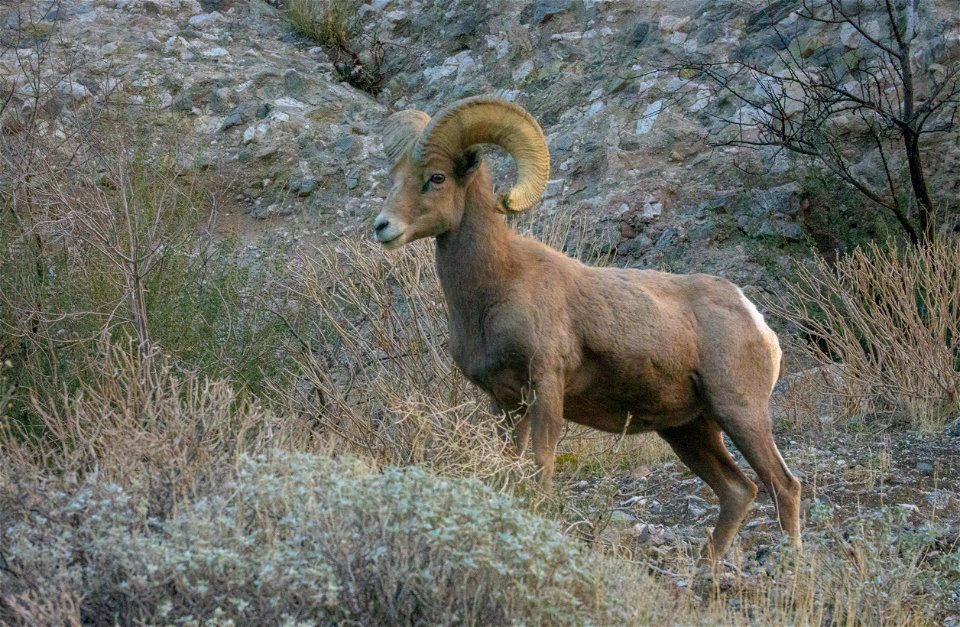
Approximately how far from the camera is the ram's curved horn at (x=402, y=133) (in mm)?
6469

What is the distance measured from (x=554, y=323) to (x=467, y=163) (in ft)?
3.31

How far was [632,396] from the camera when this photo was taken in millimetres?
6469

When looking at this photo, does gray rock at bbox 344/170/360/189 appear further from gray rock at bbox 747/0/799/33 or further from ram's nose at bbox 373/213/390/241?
ram's nose at bbox 373/213/390/241

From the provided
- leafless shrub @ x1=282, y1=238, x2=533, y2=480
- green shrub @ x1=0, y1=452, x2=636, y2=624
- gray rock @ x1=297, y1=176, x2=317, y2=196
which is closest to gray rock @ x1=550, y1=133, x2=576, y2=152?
gray rock @ x1=297, y1=176, x2=317, y2=196

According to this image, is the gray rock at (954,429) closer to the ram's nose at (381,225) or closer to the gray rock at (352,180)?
the ram's nose at (381,225)

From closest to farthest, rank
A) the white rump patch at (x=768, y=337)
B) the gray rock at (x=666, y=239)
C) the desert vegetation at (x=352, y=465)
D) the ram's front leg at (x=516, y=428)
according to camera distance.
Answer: the desert vegetation at (x=352, y=465)
the ram's front leg at (x=516, y=428)
the white rump patch at (x=768, y=337)
the gray rock at (x=666, y=239)

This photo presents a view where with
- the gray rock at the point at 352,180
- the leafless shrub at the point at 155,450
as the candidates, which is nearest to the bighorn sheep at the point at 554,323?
the leafless shrub at the point at 155,450

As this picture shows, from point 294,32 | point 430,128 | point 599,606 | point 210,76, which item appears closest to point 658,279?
point 430,128

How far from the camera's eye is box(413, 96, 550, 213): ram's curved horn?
619 cm

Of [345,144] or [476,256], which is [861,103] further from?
[476,256]

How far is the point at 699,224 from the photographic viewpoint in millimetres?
13086

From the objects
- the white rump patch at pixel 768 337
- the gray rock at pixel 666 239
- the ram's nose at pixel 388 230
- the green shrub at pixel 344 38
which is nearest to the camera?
the ram's nose at pixel 388 230

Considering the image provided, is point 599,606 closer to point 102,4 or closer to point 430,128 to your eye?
point 430,128

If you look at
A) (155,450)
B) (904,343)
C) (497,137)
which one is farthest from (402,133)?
(904,343)
